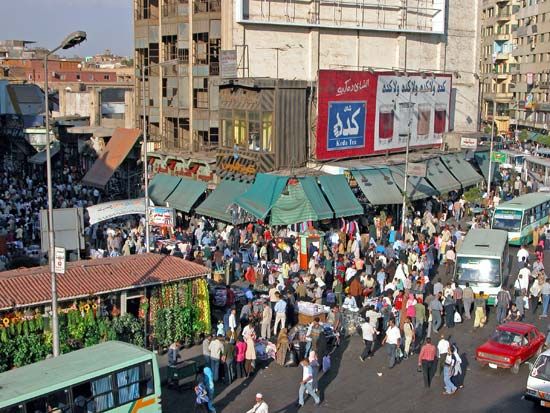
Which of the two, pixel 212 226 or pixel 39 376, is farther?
pixel 212 226

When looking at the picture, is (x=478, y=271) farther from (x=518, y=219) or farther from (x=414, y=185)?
(x=414, y=185)

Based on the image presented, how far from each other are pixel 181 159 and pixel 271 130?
745 centimetres

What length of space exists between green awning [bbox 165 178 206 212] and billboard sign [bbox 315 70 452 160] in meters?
6.47

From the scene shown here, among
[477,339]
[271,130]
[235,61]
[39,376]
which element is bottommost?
[477,339]

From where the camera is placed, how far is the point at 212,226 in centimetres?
3819

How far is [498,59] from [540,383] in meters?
80.6

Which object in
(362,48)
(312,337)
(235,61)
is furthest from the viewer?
(362,48)

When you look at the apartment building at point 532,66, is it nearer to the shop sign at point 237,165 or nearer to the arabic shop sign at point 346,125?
the arabic shop sign at point 346,125

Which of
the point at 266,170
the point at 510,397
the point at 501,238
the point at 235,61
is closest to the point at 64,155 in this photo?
the point at 235,61

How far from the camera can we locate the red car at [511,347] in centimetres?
2036

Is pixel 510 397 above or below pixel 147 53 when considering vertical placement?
below

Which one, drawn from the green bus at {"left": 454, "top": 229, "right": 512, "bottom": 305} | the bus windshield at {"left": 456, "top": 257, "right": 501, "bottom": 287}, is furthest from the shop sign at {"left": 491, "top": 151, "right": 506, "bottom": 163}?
the bus windshield at {"left": 456, "top": 257, "right": 501, "bottom": 287}

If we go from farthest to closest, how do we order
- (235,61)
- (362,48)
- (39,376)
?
(362,48) → (235,61) → (39,376)

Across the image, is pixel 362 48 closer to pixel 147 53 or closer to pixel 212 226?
pixel 147 53
